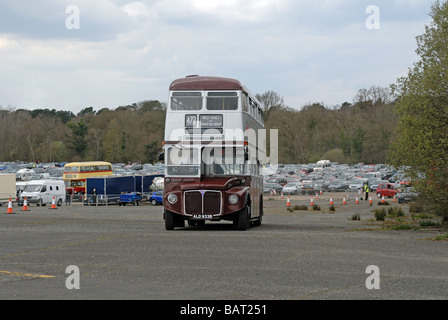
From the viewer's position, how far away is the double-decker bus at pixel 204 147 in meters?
23.3

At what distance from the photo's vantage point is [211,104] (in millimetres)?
23734

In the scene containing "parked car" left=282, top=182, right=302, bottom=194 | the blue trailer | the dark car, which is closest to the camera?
the dark car

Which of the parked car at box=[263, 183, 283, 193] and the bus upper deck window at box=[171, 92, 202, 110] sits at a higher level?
the bus upper deck window at box=[171, 92, 202, 110]

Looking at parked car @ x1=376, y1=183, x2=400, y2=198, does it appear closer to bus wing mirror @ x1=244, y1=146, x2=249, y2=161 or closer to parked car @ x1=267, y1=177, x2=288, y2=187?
parked car @ x1=267, y1=177, x2=288, y2=187

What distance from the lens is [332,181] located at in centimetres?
8906

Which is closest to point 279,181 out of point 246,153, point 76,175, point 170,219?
point 76,175

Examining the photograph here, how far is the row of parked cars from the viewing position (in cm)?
7131

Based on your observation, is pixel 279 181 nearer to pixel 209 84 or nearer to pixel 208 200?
pixel 209 84

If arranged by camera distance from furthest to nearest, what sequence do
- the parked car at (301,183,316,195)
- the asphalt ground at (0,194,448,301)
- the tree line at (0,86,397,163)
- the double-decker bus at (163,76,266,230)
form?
the tree line at (0,86,397,163) < the parked car at (301,183,316,195) < the double-decker bus at (163,76,266,230) < the asphalt ground at (0,194,448,301)

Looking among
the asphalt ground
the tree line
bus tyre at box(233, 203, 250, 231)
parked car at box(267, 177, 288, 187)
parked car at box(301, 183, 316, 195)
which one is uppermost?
the tree line

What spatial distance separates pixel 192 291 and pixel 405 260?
6100mm

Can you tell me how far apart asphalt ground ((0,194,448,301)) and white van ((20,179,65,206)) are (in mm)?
35550

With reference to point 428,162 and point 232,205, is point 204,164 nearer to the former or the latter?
point 232,205

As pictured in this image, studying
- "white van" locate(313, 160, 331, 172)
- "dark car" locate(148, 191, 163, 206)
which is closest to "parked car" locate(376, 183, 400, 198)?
"dark car" locate(148, 191, 163, 206)
